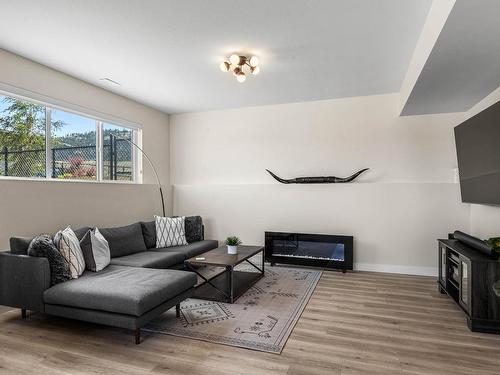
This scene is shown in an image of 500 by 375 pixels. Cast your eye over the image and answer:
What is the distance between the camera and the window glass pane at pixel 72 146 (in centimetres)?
384

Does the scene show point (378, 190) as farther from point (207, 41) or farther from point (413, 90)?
point (207, 41)

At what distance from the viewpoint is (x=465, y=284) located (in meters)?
2.85

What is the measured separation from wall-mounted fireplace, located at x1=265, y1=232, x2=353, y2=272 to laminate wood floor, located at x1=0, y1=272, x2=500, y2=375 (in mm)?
1482

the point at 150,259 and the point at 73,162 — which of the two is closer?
the point at 150,259

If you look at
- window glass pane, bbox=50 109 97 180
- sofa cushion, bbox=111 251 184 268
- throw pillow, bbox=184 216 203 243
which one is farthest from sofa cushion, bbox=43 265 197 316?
throw pillow, bbox=184 216 203 243

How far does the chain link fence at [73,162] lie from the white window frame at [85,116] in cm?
5

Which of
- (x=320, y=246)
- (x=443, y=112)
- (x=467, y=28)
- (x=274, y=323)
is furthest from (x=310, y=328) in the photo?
(x=443, y=112)

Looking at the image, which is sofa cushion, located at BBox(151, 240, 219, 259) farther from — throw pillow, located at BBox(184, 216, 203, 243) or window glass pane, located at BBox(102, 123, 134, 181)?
window glass pane, located at BBox(102, 123, 134, 181)

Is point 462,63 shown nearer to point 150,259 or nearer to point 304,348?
point 304,348

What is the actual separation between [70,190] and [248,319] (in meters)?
2.65

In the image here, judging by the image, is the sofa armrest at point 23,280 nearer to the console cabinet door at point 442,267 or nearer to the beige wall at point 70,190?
the beige wall at point 70,190

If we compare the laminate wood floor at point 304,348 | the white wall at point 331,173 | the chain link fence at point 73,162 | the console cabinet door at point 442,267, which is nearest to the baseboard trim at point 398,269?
the white wall at point 331,173

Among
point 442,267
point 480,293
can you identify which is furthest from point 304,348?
point 442,267

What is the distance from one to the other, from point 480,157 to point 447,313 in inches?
62.2
